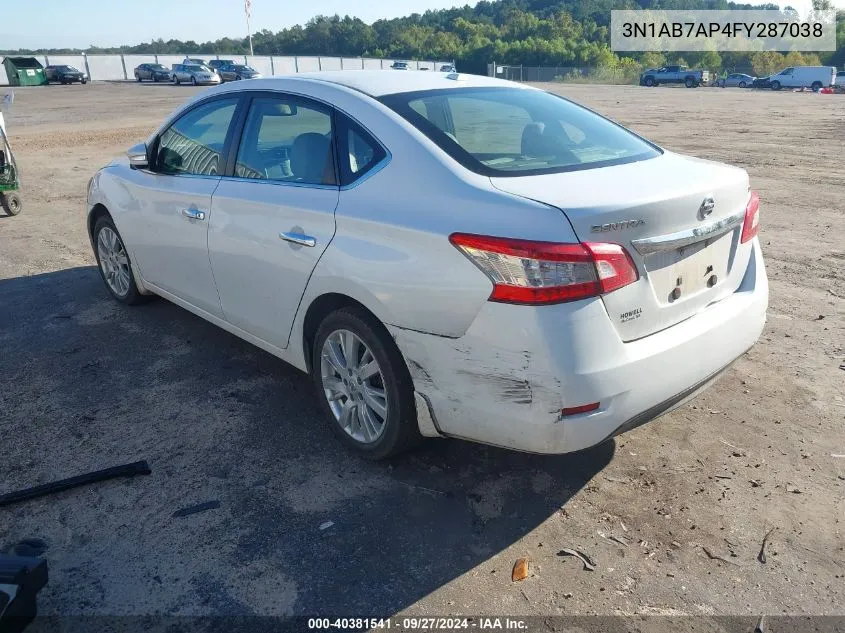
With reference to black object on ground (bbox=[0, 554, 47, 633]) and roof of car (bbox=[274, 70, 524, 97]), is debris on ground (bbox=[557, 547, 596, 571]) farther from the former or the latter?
roof of car (bbox=[274, 70, 524, 97])

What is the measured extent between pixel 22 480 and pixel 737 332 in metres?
3.37

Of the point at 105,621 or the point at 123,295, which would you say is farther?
the point at 123,295

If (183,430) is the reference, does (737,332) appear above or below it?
above

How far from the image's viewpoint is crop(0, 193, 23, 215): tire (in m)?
8.89

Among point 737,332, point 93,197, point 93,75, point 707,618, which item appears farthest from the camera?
point 93,75

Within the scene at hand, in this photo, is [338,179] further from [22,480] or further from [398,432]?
[22,480]

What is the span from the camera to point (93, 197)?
5457mm

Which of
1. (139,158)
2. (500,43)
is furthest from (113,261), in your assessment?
(500,43)

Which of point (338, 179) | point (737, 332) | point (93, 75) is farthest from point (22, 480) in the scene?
point (93, 75)

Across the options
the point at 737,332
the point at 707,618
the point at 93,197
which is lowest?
the point at 707,618

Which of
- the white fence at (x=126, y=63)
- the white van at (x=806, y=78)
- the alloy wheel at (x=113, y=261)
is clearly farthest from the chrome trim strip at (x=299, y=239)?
the white van at (x=806, y=78)

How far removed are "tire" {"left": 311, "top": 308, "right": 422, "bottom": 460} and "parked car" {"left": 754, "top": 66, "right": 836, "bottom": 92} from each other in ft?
200

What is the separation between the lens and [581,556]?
2.76 m

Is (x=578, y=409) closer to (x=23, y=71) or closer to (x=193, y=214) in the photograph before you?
(x=193, y=214)
